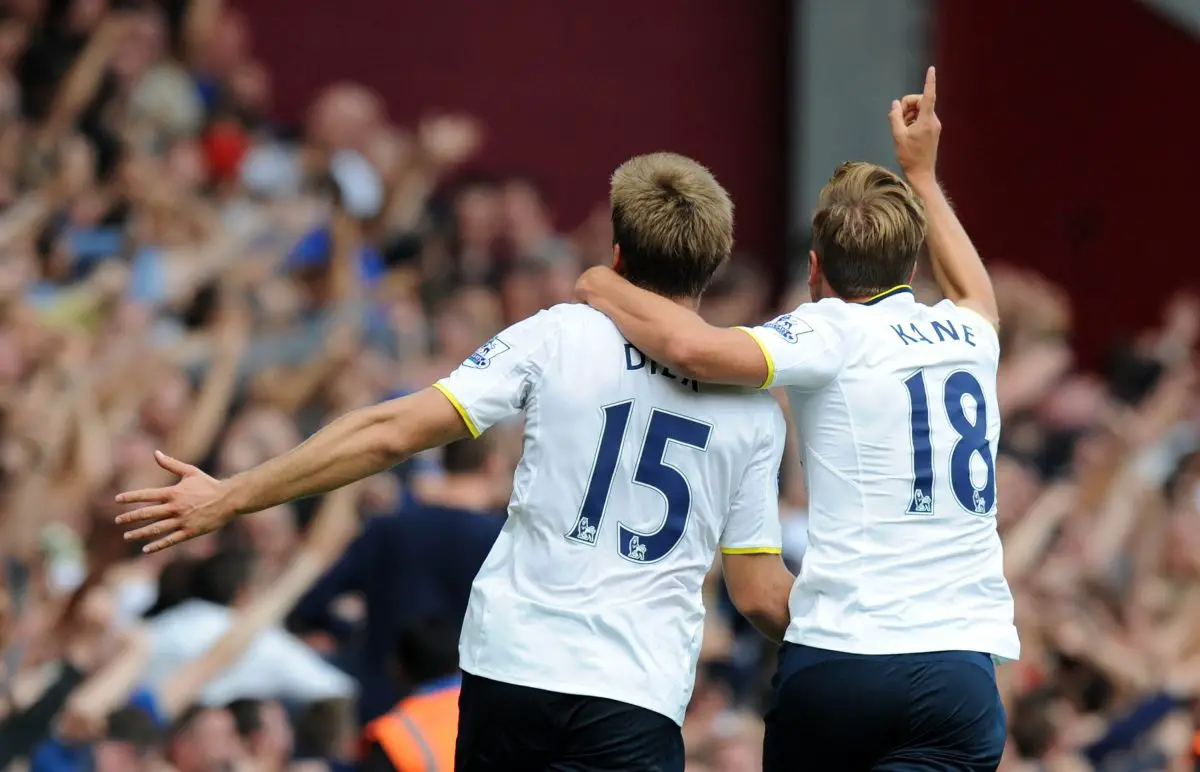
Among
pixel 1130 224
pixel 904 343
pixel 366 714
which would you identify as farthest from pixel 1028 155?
pixel 904 343

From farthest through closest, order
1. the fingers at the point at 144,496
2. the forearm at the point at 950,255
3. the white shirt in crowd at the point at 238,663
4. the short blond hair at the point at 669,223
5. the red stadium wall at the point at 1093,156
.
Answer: the red stadium wall at the point at 1093,156 → the white shirt in crowd at the point at 238,663 → the forearm at the point at 950,255 → the short blond hair at the point at 669,223 → the fingers at the point at 144,496

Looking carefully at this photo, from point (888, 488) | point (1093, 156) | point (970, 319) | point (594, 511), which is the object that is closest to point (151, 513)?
point (594, 511)

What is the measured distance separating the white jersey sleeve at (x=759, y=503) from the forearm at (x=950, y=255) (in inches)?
26.7

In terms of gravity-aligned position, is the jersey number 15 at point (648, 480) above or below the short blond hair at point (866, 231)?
below

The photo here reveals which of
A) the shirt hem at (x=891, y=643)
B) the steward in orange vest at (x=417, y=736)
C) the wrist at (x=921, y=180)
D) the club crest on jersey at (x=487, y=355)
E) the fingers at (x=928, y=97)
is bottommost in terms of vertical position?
the steward in orange vest at (x=417, y=736)

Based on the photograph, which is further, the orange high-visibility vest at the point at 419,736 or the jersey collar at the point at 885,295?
the orange high-visibility vest at the point at 419,736

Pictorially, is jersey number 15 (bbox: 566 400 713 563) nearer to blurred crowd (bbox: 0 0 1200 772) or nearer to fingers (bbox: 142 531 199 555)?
fingers (bbox: 142 531 199 555)

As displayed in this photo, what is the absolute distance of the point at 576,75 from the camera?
15492 mm

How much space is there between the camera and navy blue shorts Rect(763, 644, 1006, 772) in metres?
4.21

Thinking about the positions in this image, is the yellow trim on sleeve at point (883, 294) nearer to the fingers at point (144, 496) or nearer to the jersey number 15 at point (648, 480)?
the jersey number 15 at point (648, 480)

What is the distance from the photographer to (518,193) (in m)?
12.5

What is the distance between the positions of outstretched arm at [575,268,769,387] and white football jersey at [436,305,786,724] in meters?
0.06

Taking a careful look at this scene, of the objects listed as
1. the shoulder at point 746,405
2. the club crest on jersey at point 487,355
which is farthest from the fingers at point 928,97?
the club crest on jersey at point 487,355

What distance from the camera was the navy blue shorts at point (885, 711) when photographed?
4.21m
